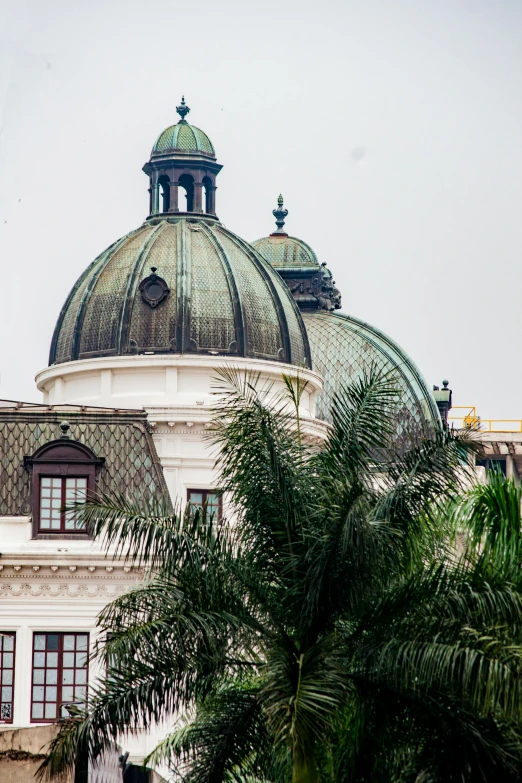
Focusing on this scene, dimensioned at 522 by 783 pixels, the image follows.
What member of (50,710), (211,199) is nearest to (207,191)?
(211,199)

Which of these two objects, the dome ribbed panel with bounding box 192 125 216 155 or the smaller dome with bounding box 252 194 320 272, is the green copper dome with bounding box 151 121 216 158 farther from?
the smaller dome with bounding box 252 194 320 272

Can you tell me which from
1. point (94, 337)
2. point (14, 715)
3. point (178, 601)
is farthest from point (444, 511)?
point (94, 337)

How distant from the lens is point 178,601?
38406mm

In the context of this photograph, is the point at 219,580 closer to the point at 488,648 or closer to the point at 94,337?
the point at 488,648

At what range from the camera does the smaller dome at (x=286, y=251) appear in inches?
3986

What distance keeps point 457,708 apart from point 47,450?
29.5m

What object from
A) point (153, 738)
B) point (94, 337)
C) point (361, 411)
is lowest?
point (153, 738)

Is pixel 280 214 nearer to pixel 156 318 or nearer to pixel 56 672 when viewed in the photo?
pixel 156 318

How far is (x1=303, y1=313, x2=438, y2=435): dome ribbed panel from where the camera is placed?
94188 millimetres

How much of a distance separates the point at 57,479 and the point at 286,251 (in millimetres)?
38232

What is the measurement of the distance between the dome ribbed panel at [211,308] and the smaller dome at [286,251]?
2227 cm

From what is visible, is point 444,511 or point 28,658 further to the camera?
point 28,658

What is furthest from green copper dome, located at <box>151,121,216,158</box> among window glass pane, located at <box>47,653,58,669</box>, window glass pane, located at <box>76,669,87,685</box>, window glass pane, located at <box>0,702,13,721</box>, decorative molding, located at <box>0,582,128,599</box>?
window glass pane, located at <box>0,702,13,721</box>

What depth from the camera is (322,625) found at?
1495 inches
